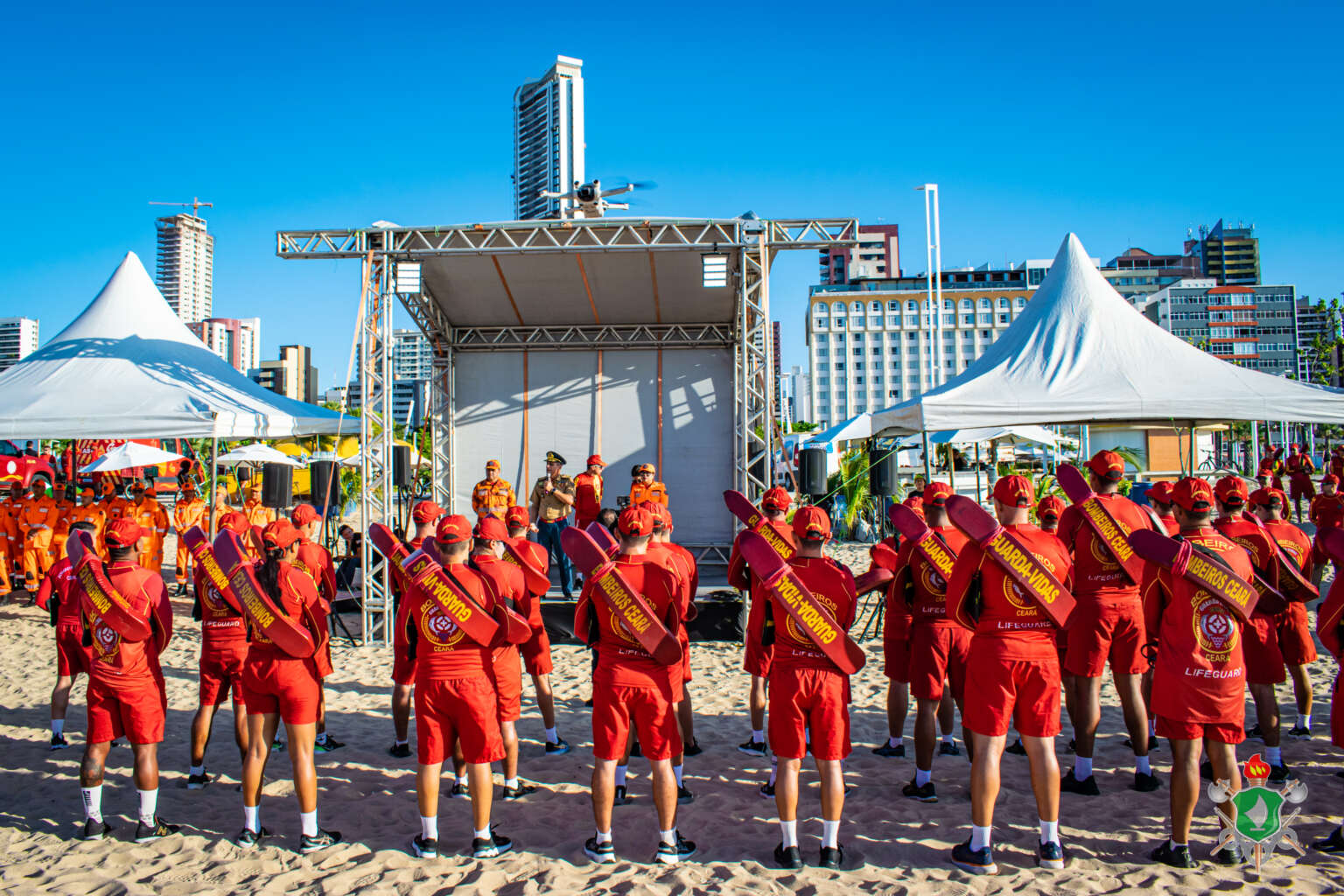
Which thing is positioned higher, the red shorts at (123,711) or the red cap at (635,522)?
the red cap at (635,522)

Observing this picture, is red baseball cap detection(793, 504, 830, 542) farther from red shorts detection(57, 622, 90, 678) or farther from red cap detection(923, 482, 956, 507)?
red shorts detection(57, 622, 90, 678)

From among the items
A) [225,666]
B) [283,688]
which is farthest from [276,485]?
[283,688]

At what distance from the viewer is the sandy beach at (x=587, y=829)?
12.0 feet

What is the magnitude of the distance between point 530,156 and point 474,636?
16419 centimetres

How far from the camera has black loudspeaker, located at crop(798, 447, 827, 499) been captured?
8.45 m

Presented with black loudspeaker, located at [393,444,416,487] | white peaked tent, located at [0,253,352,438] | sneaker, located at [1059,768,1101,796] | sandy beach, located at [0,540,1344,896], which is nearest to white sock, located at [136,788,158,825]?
sandy beach, located at [0,540,1344,896]

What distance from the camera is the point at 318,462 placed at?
345 inches

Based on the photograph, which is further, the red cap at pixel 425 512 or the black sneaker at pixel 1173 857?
the red cap at pixel 425 512

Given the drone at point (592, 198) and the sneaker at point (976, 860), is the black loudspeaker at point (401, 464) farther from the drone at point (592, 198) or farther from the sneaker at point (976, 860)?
the sneaker at point (976, 860)

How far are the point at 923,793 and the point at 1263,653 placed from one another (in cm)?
214

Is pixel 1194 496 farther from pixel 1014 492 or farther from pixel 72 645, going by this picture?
pixel 72 645

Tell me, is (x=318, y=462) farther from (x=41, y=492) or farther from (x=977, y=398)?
(x=977, y=398)

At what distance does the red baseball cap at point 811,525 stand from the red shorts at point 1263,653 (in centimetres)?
282

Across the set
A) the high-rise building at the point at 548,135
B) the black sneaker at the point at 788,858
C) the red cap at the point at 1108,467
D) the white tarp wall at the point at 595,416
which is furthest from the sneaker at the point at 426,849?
the high-rise building at the point at 548,135
